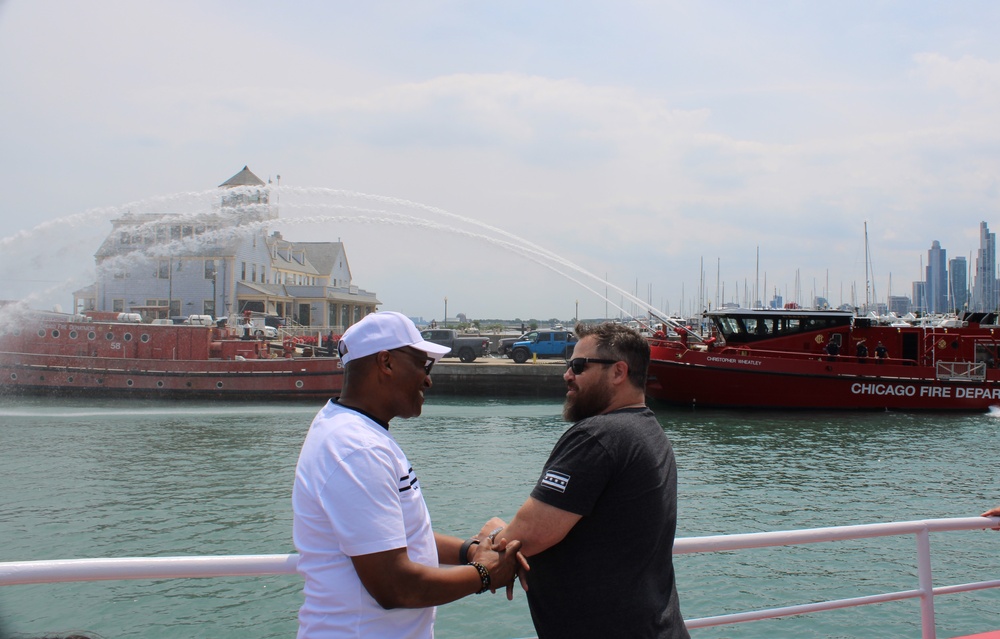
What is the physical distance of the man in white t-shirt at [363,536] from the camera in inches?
76.8

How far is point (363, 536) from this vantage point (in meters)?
1.94

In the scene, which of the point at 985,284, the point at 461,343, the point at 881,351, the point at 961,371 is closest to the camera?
the point at 961,371

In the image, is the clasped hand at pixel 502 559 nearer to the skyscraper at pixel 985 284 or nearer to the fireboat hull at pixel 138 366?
the fireboat hull at pixel 138 366

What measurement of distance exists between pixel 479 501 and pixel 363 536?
1161 cm

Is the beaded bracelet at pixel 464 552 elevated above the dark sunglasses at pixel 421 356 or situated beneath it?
situated beneath

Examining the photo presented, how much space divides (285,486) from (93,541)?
4.06 m

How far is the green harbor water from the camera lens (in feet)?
26.3

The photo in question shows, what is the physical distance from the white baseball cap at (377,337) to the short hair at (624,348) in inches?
22.5

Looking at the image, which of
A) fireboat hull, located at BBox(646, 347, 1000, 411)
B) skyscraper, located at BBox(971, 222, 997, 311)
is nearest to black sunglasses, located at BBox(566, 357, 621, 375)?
fireboat hull, located at BBox(646, 347, 1000, 411)

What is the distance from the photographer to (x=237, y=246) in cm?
4759

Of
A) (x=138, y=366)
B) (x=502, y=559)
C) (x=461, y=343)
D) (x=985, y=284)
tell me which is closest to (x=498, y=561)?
(x=502, y=559)

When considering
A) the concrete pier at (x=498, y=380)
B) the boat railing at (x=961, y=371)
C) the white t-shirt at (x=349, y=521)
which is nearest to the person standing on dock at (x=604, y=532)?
the white t-shirt at (x=349, y=521)

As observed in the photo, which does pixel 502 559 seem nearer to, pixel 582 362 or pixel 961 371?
pixel 582 362

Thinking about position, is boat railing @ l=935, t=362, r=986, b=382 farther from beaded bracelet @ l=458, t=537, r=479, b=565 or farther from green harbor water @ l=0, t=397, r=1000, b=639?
beaded bracelet @ l=458, t=537, r=479, b=565
